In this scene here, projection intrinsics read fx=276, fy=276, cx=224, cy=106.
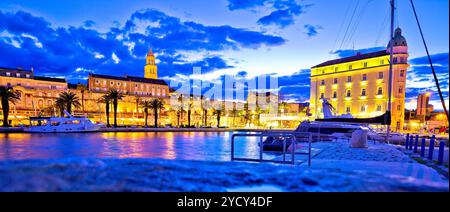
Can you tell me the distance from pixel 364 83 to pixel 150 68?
10055 cm

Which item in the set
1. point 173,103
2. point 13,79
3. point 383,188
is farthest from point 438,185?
point 173,103

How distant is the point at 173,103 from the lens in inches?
3949

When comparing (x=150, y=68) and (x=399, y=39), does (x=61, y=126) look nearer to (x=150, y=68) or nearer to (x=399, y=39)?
(x=399, y=39)

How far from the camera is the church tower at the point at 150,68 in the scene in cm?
A: 13488

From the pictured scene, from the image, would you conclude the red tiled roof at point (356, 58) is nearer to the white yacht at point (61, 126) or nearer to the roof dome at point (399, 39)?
the roof dome at point (399, 39)

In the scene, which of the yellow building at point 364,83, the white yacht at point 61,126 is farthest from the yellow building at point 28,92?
the yellow building at point 364,83

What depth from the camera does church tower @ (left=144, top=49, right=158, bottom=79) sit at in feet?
443

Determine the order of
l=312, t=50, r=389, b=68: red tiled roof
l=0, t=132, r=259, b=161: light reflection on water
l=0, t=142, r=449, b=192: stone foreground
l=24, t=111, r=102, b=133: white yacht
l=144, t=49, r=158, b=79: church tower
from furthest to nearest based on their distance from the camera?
l=144, t=49, r=158, b=79: church tower → l=312, t=50, r=389, b=68: red tiled roof → l=24, t=111, r=102, b=133: white yacht → l=0, t=132, r=259, b=161: light reflection on water → l=0, t=142, r=449, b=192: stone foreground

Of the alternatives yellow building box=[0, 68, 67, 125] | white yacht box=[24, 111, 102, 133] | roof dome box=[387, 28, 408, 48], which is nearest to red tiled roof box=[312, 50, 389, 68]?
roof dome box=[387, 28, 408, 48]

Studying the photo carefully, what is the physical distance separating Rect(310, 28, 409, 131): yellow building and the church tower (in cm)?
8385

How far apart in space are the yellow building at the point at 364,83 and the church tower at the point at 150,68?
83847 millimetres

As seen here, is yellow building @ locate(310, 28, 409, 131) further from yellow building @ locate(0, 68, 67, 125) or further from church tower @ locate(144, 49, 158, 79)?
church tower @ locate(144, 49, 158, 79)

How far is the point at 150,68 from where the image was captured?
446 ft

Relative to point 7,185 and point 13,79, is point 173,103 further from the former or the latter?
point 7,185
